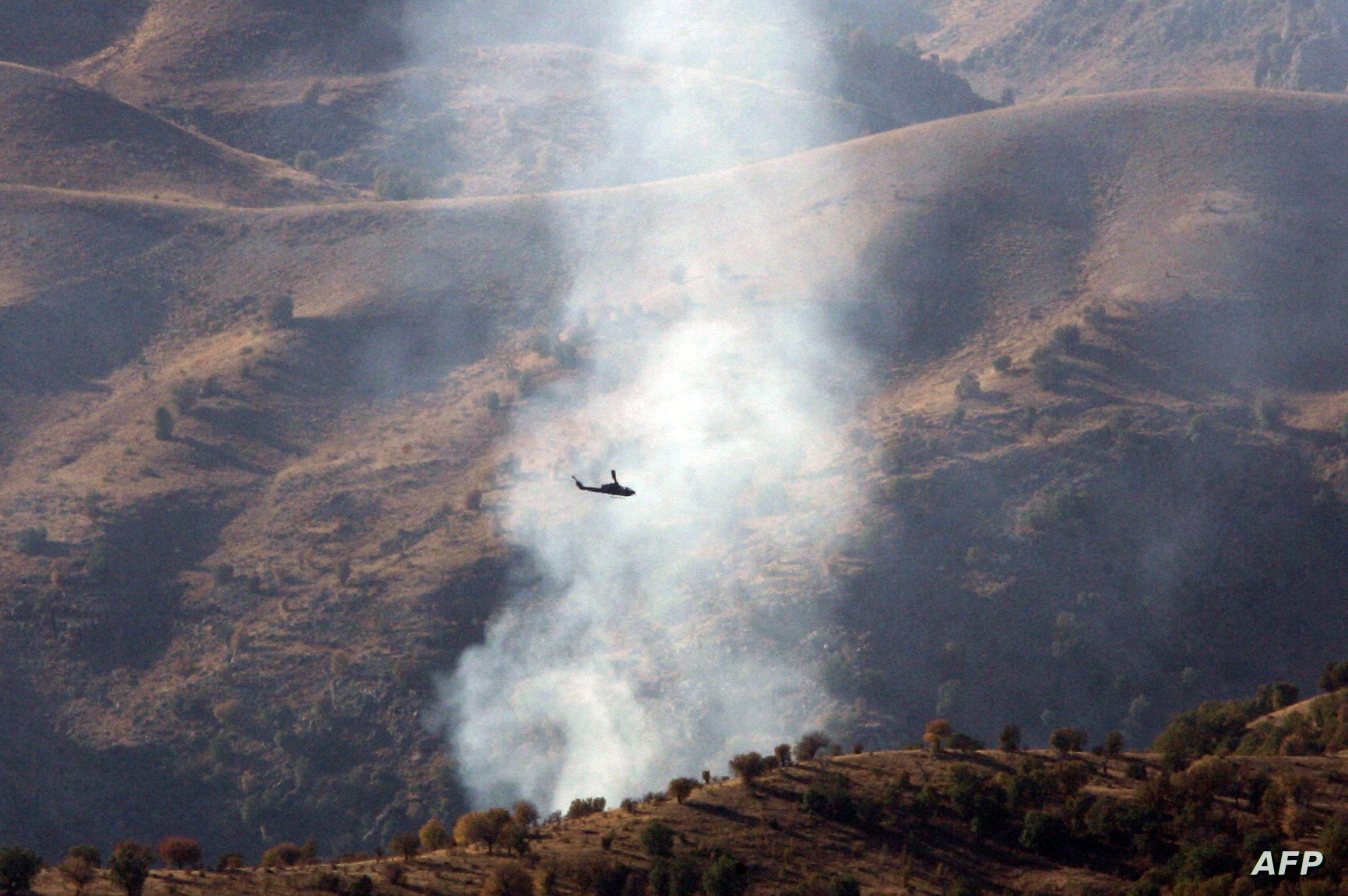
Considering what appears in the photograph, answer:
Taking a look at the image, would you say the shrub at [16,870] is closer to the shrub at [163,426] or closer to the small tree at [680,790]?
the small tree at [680,790]

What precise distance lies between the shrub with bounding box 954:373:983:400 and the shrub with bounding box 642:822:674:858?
45.6m

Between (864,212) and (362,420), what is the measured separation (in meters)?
38.4

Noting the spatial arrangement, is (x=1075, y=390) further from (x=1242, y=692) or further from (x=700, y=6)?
(x=700, y=6)

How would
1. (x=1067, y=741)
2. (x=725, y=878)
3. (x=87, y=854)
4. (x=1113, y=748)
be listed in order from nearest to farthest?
(x=725, y=878)
(x=87, y=854)
(x=1113, y=748)
(x=1067, y=741)

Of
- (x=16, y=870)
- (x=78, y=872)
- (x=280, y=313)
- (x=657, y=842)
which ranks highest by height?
(x=280, y=313)

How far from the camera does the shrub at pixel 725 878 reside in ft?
113

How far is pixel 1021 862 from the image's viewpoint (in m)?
36.8

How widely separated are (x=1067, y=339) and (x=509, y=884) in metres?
56.5

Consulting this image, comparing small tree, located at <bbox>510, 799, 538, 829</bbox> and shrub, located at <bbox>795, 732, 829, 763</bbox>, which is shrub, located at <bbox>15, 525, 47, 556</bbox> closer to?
small tree, located at <bbox>510, 799, 538, 829</bbox>

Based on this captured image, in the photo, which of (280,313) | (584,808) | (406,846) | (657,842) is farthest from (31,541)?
(657,842)

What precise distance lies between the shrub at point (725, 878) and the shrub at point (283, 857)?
12905mm

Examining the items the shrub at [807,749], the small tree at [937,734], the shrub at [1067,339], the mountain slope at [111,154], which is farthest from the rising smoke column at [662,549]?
the mountain slope at [111,154]

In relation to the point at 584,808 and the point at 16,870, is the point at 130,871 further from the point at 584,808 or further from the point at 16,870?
the point at 584,808

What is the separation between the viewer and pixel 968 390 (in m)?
77.1
